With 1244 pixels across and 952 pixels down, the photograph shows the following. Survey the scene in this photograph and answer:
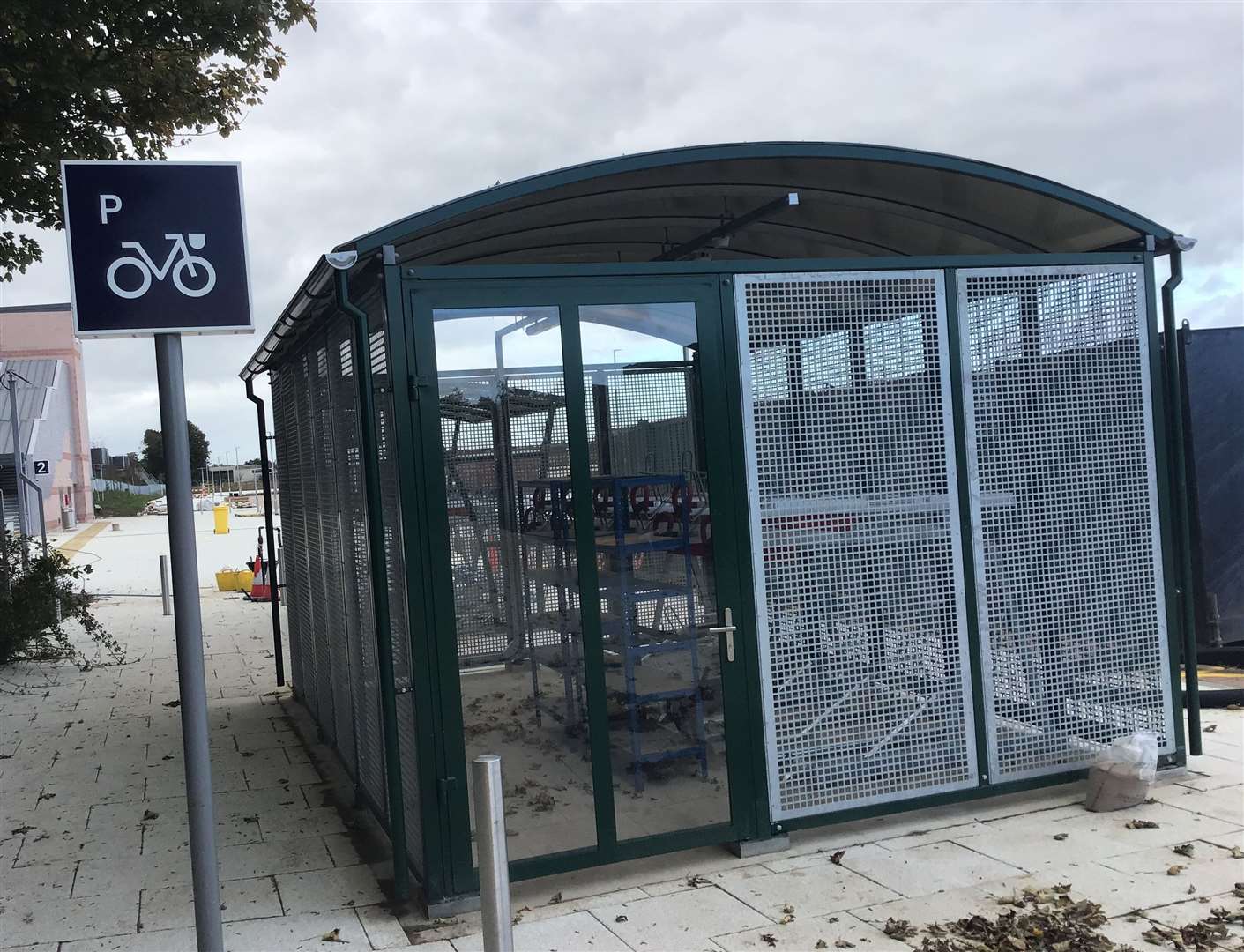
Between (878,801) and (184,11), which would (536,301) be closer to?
(878,801)

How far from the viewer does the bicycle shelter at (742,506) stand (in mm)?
4883

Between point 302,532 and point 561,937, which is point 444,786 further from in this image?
point 302,532

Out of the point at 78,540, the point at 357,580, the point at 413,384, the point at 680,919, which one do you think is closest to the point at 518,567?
the point at 413,384

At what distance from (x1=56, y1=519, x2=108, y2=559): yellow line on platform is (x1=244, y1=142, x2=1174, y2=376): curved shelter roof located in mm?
24433

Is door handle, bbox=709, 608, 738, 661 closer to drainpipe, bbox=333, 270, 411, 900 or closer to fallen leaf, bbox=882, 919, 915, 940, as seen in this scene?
fallen leaf, bbox=882, 919, 915, 940

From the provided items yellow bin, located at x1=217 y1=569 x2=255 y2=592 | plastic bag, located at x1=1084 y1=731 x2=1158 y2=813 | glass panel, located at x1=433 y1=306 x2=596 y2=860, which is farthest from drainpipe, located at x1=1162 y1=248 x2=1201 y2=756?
yellow bin, located at x1=217 y1=569 x2=255 y2=592

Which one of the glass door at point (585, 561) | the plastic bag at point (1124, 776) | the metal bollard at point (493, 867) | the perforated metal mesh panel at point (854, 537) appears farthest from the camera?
the plastic bag at point (1124, 776)

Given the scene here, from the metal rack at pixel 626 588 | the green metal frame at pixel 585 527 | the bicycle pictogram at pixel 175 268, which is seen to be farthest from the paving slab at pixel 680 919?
the bicycle pictogram at pixel 175 268

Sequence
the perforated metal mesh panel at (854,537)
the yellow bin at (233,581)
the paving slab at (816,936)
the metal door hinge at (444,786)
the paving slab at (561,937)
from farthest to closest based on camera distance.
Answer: the yellow bin at (233,581) → the perforated metal mesh panel at (854,537) → the metal door hinge at (444,786) → the paving slab at (561,937) → the paving slab at (816,936)

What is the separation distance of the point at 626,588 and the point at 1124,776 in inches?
111

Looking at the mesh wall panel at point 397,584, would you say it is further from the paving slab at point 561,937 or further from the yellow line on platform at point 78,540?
the yellow line on platform at point 78,540

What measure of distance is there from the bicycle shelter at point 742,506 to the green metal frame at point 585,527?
2 centimetres

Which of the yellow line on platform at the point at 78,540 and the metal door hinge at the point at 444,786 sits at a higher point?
the yellow line on platform at the point at 78,540

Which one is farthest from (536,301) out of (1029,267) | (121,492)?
(121,492)
